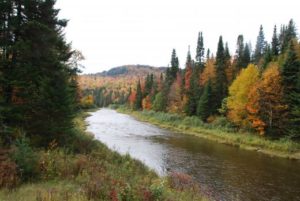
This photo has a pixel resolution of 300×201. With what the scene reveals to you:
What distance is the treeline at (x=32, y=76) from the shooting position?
16359 millimetres

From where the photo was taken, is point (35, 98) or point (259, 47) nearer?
point (35, 98)

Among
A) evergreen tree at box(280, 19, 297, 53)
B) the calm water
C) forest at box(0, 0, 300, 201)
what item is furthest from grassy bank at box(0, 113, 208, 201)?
evergreen tree at box(280, 19, 297, 53)

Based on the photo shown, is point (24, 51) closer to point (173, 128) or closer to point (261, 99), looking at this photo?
point (261, 99)

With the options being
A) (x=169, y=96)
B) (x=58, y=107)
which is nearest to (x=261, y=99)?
(x=58, y=107)

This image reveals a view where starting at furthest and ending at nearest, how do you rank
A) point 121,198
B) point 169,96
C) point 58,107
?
point 169,96, point 58,107, point 121,198

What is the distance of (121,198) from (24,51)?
36.8 feet

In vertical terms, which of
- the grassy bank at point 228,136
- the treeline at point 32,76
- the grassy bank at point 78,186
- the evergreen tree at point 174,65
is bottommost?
the grassy bank at point 228,136

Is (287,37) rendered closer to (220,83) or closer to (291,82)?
(220,83)

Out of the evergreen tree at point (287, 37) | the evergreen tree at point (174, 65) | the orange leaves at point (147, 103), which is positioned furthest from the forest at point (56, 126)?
the orange leaves at point (147, 103)

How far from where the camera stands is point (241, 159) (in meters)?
28.7

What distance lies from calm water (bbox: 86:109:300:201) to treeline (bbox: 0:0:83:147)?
624cm

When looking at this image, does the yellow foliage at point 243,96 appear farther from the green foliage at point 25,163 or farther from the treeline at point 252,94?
the green foliage at point 25,163

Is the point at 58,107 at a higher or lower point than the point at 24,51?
lower

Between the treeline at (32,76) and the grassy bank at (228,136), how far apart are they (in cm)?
2374
